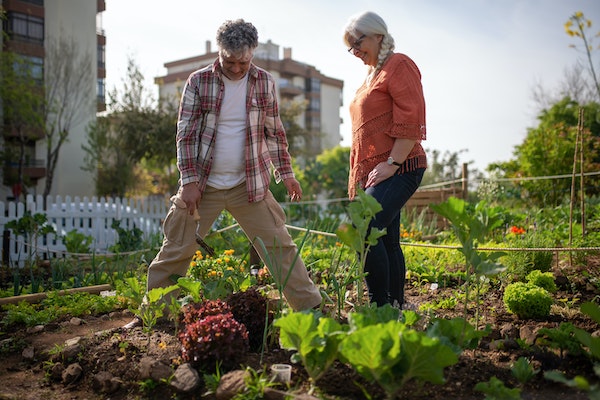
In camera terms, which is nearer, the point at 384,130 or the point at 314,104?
the point at 384,130

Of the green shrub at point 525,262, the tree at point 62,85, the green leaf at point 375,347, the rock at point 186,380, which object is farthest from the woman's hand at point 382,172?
the tree at point 62,85

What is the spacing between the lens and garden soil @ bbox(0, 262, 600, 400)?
1755mm

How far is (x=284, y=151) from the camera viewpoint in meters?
2.92

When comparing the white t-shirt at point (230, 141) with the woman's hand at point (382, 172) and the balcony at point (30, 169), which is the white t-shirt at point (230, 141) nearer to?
the woman's hand at point (382, 172)

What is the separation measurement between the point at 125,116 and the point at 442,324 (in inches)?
794

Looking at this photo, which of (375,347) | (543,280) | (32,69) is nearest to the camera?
(375,347)

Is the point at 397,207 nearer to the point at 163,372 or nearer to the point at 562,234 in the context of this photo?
the point at 163,372

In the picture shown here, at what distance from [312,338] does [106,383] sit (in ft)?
2.94

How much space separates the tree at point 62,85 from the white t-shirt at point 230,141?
17949 mm

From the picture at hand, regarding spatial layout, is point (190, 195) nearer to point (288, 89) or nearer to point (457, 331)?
point (457, 331)

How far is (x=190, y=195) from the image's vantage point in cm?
261

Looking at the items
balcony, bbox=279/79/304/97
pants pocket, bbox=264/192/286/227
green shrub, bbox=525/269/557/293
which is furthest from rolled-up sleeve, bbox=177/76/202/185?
balcony, bbox=279/79/304/97

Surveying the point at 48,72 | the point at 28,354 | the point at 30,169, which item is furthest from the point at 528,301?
the point at 30,169

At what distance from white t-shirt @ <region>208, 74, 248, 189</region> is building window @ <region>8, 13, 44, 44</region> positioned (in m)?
22.0
